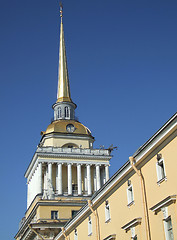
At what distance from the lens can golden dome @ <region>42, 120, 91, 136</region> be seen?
42281 millimetres

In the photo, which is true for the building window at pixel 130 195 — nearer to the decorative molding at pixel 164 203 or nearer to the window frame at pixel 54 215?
the decorative molding at pixel 164 203

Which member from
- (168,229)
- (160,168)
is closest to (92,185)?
(160,168)

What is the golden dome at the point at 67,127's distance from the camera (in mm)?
42281

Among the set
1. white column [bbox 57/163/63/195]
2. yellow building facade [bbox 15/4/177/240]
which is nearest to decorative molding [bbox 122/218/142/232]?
yellow building facade [bbox 15/4/177/240]

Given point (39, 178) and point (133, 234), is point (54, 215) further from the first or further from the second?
point (133, 234)

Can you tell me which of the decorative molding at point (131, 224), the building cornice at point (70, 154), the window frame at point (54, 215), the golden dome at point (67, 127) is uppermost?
the golden dome at point (67, 127)

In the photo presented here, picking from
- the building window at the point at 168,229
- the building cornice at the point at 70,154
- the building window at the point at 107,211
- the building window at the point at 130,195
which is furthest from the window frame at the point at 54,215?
the building window at the point at 168,229

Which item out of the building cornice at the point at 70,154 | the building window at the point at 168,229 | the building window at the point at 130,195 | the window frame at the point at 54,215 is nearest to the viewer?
the building window at the point at 168,229

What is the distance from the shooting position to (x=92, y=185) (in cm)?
4072

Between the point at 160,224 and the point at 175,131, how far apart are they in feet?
11.0

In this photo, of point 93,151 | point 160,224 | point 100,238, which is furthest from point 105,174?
point 160,224

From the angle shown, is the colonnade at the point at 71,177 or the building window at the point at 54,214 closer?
the building window at the point at 54,214

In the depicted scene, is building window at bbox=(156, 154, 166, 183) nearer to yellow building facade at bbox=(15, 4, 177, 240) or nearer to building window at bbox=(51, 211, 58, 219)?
yellow building facade at bbox=(15, 4, 177, 240)

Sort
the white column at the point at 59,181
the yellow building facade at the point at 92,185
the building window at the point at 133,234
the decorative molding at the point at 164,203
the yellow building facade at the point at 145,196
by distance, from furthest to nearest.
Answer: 1. the white column at the point at 59,181
2. the building window at the point at 133,234
3. the yellow building facade at the point at 92,185
4. the yellow building facade at the point at 145,196
5. the decorative molding at the point at 164,203
